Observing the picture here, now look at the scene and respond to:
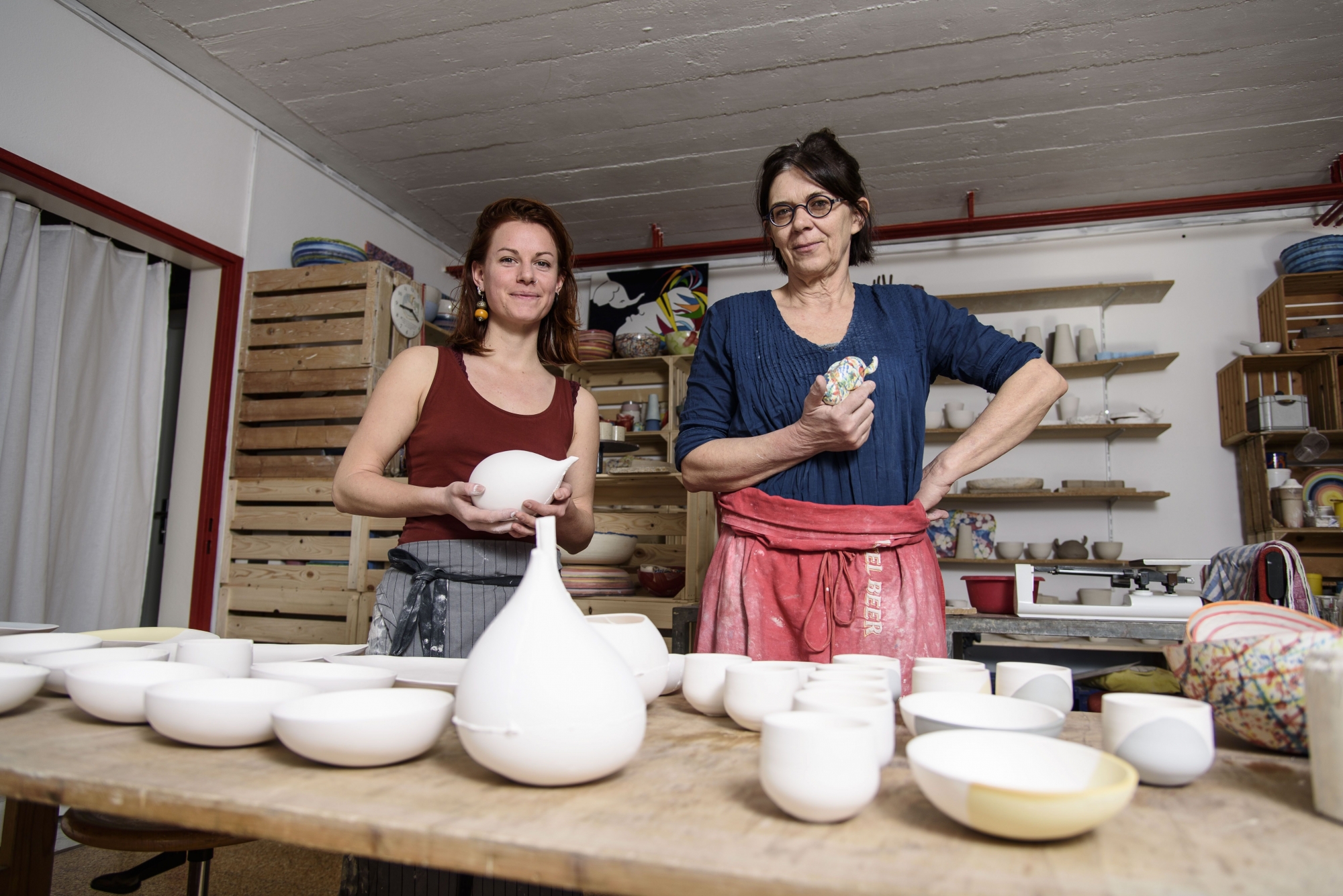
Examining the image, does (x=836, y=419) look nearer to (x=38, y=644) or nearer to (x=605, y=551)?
(x=38, y=644)

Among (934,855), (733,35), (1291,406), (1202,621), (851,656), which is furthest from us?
(1291,406)

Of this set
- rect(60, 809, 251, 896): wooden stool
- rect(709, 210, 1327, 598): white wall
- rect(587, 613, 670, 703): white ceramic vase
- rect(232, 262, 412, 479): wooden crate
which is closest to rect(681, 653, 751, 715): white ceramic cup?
rect(587, 613, 670, 703): white ceramic vase

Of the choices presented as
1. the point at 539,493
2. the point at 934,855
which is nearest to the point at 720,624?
the point at 539,493

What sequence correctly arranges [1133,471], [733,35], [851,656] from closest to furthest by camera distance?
[851,656], [733,35], [1133,471]

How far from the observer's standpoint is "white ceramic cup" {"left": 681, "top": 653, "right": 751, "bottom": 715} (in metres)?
0.92

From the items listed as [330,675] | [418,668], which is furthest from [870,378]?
[330,675]

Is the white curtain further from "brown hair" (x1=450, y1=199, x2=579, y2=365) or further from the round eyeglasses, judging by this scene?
the round eyeglasses

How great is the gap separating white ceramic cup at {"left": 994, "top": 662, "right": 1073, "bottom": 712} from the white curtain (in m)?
3.16

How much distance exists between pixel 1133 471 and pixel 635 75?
10.6 ft

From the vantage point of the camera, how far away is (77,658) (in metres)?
0.99

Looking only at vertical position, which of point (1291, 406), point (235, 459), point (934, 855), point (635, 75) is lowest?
point (934, 855)

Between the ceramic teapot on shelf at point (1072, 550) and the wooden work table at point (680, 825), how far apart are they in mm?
3559

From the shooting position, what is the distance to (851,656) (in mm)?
1014

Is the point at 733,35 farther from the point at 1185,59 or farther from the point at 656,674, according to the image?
the point at 656,674
